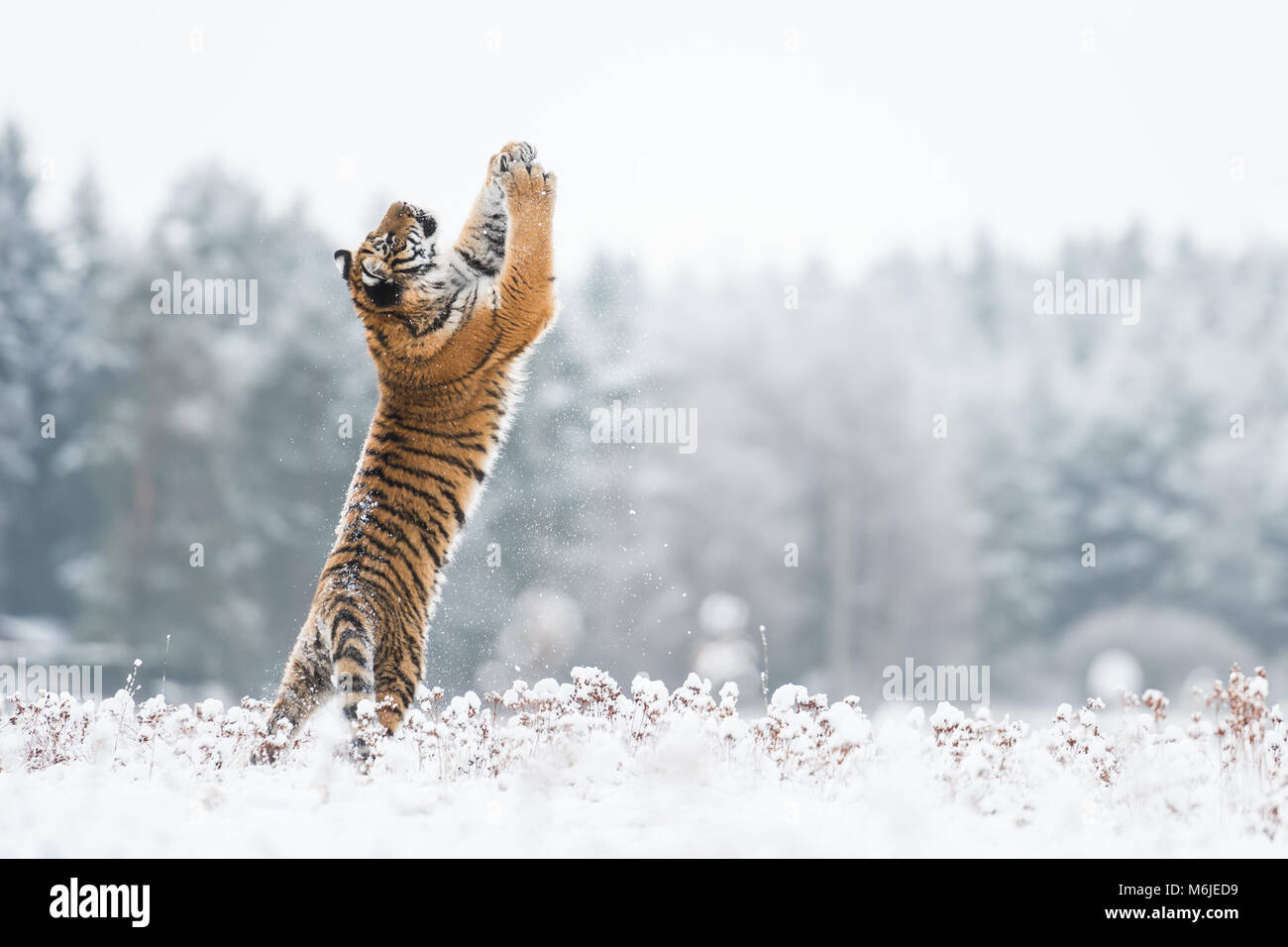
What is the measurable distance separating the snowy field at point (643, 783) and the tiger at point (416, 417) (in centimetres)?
28

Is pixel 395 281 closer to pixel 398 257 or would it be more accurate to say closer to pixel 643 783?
pixel 398 257

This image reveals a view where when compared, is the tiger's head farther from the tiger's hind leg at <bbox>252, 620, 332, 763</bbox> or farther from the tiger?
the tiger's hind leg at <bbox>252, 620, 332, 763</bbox>

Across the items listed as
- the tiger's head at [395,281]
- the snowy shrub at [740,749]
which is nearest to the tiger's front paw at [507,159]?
the tiger's head at [395,281]

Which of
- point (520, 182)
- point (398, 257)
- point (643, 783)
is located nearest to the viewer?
point (643, 783)

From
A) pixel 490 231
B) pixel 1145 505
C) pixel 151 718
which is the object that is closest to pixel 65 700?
pixel 151 718

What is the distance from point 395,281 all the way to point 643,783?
331 cm

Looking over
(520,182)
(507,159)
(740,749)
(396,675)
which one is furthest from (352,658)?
(507,159)

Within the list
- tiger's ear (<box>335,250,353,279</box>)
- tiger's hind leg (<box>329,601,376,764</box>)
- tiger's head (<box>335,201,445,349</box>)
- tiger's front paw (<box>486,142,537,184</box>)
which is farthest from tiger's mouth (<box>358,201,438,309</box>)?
tiger's hind leg (<box>329,601,376,764</box>)

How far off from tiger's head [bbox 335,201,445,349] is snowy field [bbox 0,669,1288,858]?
2244mm

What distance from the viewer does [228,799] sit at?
541cm

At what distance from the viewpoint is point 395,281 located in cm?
717

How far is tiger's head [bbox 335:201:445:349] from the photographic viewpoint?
282 inches

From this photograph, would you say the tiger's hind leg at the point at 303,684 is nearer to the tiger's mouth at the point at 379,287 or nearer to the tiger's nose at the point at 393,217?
the tiger's mouth at the point at 379,287

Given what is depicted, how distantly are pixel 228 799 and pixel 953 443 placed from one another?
4171cm
